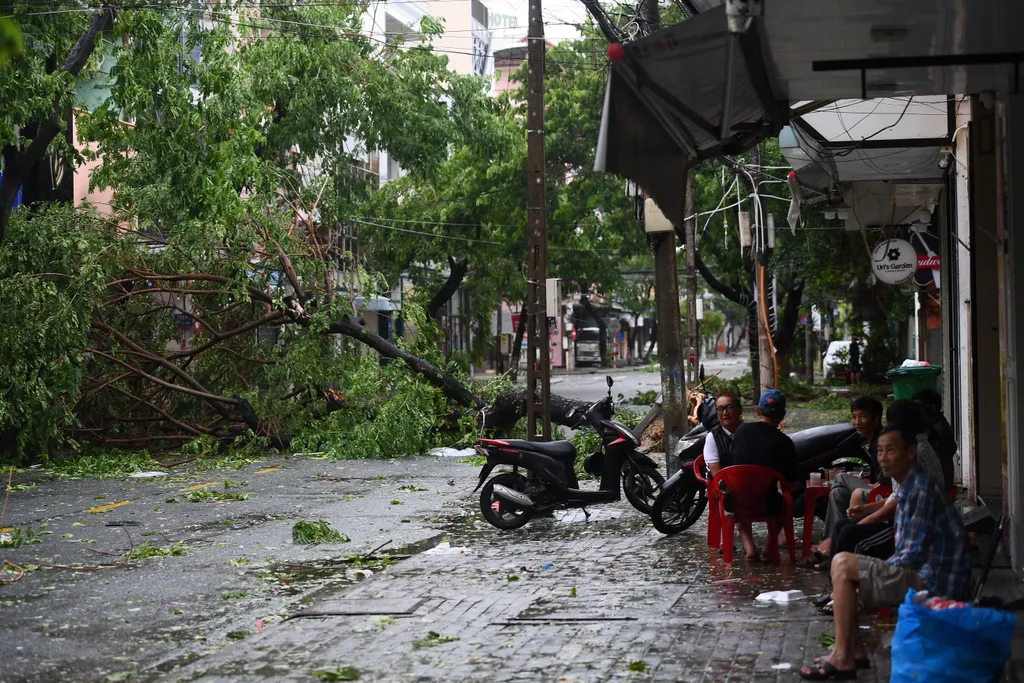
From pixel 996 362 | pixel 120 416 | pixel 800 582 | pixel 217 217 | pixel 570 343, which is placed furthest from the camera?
pixel 570 343

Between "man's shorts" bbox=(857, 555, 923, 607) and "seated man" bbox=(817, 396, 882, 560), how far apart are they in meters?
2.51

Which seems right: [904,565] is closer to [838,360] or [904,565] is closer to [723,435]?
[723,435]

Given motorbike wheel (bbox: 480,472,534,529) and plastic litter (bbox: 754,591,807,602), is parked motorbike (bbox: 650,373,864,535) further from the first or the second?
plastic litter (bbox: 754,591,807,602)

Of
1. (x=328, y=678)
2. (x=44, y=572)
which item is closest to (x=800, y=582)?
(x=328, y=678)

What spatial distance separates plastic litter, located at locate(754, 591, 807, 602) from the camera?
7.73m

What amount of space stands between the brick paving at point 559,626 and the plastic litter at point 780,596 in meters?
0.12

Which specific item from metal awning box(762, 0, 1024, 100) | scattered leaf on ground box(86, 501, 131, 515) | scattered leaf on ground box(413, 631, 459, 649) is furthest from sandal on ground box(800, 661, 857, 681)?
scattered leaf on ground box(86, 501, 131, 515)

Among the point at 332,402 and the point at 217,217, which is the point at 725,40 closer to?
the point at 217,217

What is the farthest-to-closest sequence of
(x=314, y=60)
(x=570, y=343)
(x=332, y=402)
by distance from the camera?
(x=570, y=343), (x=314, y=60), (x=332, y=402)

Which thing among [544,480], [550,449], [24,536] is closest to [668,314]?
[550,449]

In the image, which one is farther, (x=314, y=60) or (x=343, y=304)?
(x=314, y=60)

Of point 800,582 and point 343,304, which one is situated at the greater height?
point 343,304

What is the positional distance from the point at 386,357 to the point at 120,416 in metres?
4.27

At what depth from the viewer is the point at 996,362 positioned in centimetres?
1136
